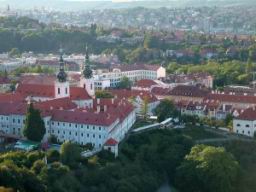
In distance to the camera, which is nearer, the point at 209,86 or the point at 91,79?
the point at 91,79

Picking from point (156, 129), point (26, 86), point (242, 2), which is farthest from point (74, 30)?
point (242, 2)

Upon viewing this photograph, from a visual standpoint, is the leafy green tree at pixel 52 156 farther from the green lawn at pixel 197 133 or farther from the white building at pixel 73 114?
the green lawn at pixel 197 133

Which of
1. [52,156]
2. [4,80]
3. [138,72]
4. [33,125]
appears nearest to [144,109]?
[33,125]

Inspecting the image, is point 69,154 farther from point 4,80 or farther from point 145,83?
point 145,83

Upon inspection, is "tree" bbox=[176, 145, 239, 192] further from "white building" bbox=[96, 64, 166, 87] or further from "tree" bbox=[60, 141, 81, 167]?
"white building" bbox=[96, 64, 166, 87]

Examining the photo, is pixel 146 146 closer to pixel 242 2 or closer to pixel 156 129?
pixel 156 129

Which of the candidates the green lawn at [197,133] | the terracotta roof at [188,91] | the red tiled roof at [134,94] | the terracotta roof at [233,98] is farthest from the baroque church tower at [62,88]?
the terracotta roof at [188,91]

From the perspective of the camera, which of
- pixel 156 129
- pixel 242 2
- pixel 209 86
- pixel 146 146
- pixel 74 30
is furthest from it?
pixel 242 2
